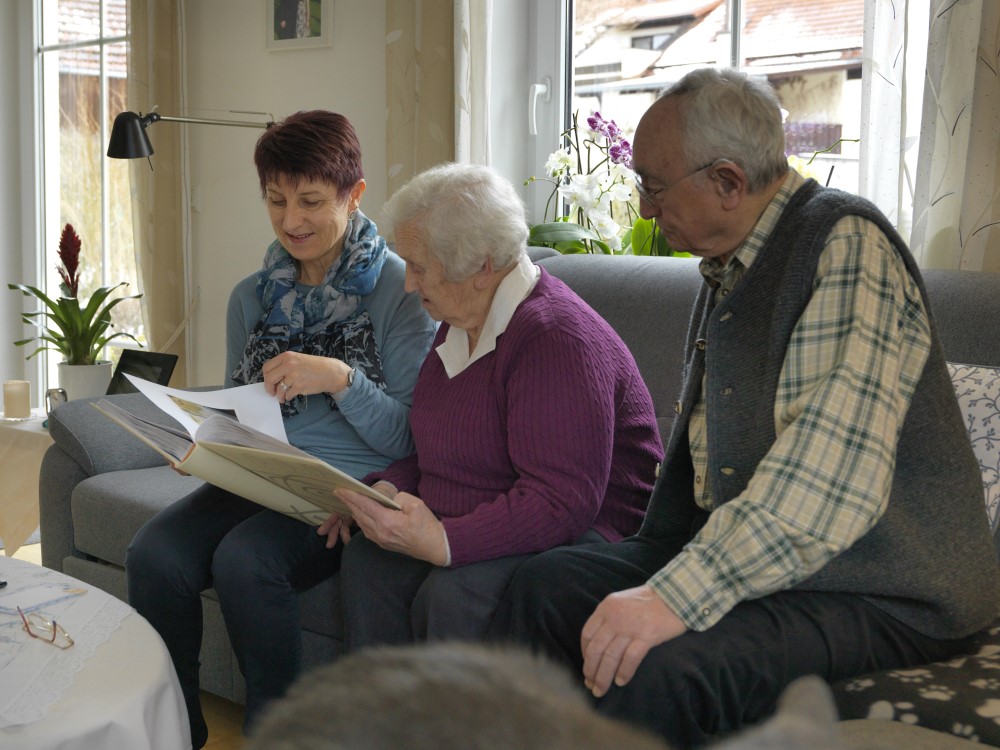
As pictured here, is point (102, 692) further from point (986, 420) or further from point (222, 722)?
point (986, 420)

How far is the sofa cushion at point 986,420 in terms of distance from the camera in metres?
1.48

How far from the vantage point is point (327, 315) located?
2.06 meters

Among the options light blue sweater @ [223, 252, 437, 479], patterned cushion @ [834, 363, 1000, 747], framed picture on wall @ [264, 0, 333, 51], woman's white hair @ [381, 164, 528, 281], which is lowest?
patterned cushion @ [834, 363, 1000, 747]

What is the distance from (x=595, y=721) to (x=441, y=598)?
1.32 m

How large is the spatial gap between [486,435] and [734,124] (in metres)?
0.60

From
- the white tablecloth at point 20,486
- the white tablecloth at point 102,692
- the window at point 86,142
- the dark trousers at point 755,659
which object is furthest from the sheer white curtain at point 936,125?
the window at point 86,142

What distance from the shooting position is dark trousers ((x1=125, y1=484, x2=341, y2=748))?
1.79m

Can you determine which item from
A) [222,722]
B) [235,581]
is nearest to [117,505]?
[222,722]

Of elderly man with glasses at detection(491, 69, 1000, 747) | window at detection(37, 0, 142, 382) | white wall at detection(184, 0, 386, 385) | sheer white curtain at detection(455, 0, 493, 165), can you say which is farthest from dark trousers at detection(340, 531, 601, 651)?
window at detection(37, 0, 142, 382)

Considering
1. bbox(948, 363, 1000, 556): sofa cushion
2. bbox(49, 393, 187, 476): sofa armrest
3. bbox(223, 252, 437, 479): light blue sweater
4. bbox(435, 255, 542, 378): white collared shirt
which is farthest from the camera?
Answer: bbox(49, 393, 187, 476): sofa armrest

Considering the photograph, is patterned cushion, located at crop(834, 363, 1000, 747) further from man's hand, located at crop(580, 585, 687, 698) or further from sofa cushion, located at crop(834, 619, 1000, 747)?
man's hand, located at crop(580, 585, 687, 698)

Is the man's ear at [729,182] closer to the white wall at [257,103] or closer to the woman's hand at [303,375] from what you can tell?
the woman's hand at [303,375]

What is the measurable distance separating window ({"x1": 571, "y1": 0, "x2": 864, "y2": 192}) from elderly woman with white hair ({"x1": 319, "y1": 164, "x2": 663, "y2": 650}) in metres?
1.07

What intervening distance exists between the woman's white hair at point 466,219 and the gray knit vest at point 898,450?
0.47 m
